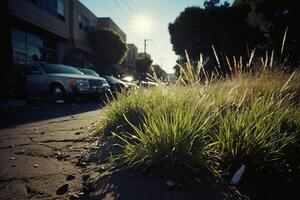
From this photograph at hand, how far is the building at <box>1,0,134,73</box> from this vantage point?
1680 centimetres

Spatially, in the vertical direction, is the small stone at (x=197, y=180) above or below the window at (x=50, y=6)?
below

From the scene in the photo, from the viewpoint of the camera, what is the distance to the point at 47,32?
2108 centimetres

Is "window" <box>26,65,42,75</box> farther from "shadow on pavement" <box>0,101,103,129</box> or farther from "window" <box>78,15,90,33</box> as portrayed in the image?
"window" <box>78,15,90,33</box>

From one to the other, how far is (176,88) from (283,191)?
1902 millimetres

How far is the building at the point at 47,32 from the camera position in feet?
55.1

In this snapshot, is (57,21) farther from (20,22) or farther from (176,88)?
(176,88)

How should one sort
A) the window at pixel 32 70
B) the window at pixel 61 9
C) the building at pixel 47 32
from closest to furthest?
the window at pixel 32 70 → the building at pixel 47 32 → the window at pixel 61 9

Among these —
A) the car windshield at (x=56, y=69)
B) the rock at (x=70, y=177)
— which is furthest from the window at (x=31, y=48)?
the rock at (x=70, y=177)

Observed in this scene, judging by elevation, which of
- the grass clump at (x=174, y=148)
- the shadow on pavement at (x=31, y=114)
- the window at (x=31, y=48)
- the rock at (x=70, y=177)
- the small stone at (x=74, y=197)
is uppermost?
the window at (x=31, y=48)

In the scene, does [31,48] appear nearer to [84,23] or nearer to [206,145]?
[84,23]

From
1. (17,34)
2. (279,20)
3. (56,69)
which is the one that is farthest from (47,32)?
(279,20)

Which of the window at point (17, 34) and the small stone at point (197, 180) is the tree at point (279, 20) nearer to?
the window at point (17, 34)

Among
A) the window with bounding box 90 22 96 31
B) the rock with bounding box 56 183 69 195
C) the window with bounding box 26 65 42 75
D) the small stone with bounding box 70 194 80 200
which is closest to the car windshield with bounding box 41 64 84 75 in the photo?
the window with bounding box 26 65 42 75

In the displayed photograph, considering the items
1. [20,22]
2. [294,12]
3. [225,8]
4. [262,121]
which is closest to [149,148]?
[262,121]
